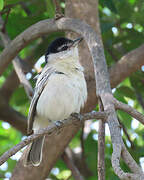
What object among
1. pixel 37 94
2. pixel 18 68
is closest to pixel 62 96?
pixel 37 94

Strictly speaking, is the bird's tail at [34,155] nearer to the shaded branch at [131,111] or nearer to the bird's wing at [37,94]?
the bird's wing at [37,94]

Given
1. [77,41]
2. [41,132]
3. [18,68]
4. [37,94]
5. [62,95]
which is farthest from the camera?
[18,68]

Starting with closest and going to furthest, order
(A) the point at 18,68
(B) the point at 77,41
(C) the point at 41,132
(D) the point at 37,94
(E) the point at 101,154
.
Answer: (C) the point at 41,132
(E) the point at 101,154
(D) the point at 37,94
(B) the point at 77,41
(A) the point at 18,68

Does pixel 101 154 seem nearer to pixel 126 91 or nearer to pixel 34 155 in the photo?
pixel 34 155

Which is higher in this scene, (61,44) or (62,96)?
(61,44)

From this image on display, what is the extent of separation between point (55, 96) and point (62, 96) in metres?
0.07

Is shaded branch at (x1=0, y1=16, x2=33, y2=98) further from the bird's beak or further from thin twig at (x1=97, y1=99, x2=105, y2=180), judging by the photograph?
thin twig at (x1=97, y1=99, x2=105, y2=180)

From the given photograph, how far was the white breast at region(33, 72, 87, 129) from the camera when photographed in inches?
155

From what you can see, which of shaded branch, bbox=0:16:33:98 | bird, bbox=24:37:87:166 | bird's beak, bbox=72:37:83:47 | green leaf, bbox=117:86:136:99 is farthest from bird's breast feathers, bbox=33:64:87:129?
green leaf, bbox=117:86:136:99

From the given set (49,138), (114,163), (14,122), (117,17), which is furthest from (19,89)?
(114,163)

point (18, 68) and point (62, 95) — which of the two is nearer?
point (62, 95)

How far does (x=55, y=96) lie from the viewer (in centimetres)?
395

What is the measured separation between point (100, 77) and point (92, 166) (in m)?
2.38

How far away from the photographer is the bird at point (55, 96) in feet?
13.0
